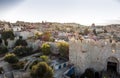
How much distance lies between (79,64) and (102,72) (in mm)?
1801

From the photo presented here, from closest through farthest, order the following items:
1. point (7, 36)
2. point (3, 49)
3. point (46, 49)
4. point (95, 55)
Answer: point (95, 55) < point (46, 49) < point (3, 49) < point (7, 36)

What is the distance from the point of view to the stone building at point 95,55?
1585cm

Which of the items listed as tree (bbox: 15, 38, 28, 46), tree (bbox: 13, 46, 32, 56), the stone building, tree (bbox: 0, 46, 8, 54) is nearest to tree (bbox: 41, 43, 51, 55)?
tree (bbox: 13, 46, 32, 56)

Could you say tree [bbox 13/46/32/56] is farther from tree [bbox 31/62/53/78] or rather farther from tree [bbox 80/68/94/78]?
tree [bbox 80/68/94/78]

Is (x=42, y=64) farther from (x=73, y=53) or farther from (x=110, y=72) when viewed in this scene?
(x=110, y=72)

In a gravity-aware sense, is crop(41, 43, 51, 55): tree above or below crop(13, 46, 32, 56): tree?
above

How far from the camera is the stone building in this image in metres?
15.9

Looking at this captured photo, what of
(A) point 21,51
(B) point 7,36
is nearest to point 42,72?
(A) point 21,51

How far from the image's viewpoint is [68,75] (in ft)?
55.4

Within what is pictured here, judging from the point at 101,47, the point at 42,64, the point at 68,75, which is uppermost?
the point at 101,47

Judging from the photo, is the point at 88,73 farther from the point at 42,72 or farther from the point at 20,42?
the point at 20,42

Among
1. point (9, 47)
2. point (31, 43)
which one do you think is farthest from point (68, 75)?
point (9, 47)

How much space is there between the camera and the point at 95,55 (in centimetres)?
1655

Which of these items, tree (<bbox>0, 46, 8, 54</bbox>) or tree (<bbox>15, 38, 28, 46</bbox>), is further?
tree (<bbox>15, 38, 28, 46</bbox>)
